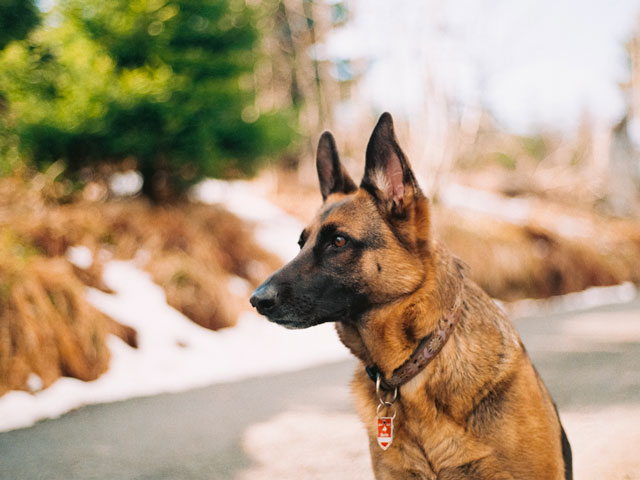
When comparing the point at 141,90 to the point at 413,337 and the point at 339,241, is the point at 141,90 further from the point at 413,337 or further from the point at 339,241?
the point at 413,337

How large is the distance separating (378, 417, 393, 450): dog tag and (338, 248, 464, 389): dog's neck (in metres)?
0.15

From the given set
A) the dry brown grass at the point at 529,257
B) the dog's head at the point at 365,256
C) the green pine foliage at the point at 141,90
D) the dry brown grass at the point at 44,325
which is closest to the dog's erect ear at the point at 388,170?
the dog's head at the point at 365,256

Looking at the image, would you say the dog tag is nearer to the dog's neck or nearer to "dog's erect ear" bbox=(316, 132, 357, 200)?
the dog's neck

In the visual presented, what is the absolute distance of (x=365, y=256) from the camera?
2.08 meters

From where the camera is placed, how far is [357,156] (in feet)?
43.9

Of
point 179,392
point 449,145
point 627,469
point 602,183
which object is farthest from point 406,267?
point 602,183

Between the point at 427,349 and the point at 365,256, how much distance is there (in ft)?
1.38

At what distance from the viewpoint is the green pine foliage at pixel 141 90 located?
554cm

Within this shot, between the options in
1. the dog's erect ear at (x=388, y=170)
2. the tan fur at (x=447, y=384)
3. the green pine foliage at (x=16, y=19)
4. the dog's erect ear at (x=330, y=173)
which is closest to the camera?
the tan fur at (x=447, y=384)

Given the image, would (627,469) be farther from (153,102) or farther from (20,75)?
(20,75)

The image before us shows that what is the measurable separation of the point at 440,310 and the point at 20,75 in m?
5.37

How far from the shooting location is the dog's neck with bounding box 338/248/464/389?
1.96 metres

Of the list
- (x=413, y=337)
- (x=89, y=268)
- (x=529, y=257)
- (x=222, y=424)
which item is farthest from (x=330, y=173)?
(x=529, y=257)

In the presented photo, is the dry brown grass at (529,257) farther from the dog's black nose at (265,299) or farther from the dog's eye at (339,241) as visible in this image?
the dog's black nose at (265,299)
